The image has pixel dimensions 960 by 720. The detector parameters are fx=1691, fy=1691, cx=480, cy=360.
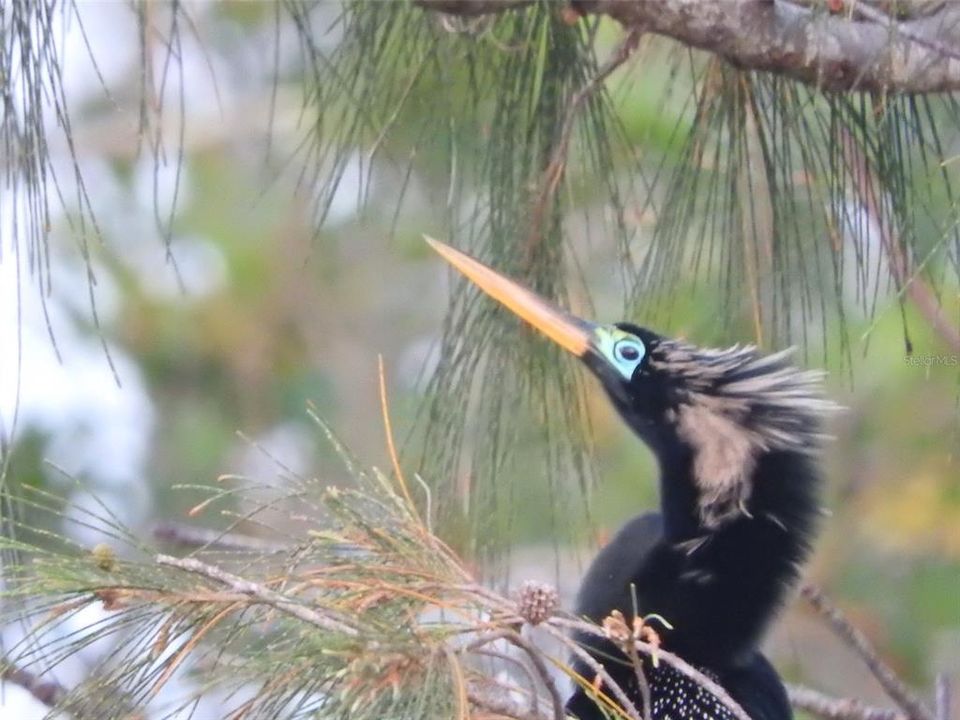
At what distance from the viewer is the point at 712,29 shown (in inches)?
58.2

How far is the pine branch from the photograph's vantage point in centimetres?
146

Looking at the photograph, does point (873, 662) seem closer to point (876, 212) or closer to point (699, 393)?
point (699, 393)

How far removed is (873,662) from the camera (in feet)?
5.80

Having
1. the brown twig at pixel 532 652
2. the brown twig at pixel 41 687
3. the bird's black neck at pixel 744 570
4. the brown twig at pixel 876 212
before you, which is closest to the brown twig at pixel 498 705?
the brown twig at pixel 532 652

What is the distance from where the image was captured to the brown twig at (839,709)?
1.82m

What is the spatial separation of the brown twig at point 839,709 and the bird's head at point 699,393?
0.27 m

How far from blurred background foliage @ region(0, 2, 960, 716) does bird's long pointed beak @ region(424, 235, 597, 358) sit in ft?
0.25

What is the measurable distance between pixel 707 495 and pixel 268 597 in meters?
0.83

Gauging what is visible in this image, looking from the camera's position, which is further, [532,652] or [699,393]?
[699,393]

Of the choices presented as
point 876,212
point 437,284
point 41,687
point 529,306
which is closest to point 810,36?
point 876,212

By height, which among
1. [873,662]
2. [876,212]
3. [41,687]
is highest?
[876,212]

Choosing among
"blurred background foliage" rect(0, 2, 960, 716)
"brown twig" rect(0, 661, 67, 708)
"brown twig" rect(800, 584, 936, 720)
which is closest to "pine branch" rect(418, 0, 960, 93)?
"blurred background foliage" rect(0, 2, 960, 716)

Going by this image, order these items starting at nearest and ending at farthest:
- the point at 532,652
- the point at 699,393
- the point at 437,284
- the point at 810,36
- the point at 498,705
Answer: the point at 532,652 → the point at 498,705 → the point at 810,36 → the point at 699,393 → the point at 437,284

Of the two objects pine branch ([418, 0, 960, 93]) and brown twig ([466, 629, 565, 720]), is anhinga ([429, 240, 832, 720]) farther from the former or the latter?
brown twig ([466, 629, 565, 720])
